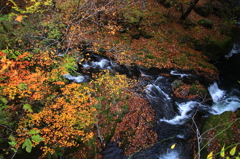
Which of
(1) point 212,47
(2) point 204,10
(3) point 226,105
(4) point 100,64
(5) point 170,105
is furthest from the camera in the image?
(2) point 204,10

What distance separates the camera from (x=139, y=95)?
9.64m

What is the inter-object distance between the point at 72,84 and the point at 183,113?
6.65 meters

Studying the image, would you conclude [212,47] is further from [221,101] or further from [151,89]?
[151,89]

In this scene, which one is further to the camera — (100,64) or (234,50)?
(234,50)

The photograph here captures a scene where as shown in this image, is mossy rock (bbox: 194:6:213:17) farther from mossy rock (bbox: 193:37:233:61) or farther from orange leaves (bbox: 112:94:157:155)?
orange leaves (bbox: 112:94:157:155)

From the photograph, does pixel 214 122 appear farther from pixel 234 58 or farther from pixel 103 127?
pixel 234 58

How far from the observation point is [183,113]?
9.28m

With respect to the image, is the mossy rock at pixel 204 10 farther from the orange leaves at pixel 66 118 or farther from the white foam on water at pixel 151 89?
→ the orange leaves at pixel 66 118

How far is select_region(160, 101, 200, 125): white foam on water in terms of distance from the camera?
8.81m

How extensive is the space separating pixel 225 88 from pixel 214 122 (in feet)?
17.9

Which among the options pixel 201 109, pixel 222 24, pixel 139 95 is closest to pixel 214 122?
pixel 201 109

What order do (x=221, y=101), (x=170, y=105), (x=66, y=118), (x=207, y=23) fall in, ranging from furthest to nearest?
(x=207, y=23) < (x=221, y=101) < (x=170, y=105) < (x=66, y=118)

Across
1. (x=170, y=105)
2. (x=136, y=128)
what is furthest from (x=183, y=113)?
(x=136, y=128)

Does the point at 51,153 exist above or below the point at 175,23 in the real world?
below
